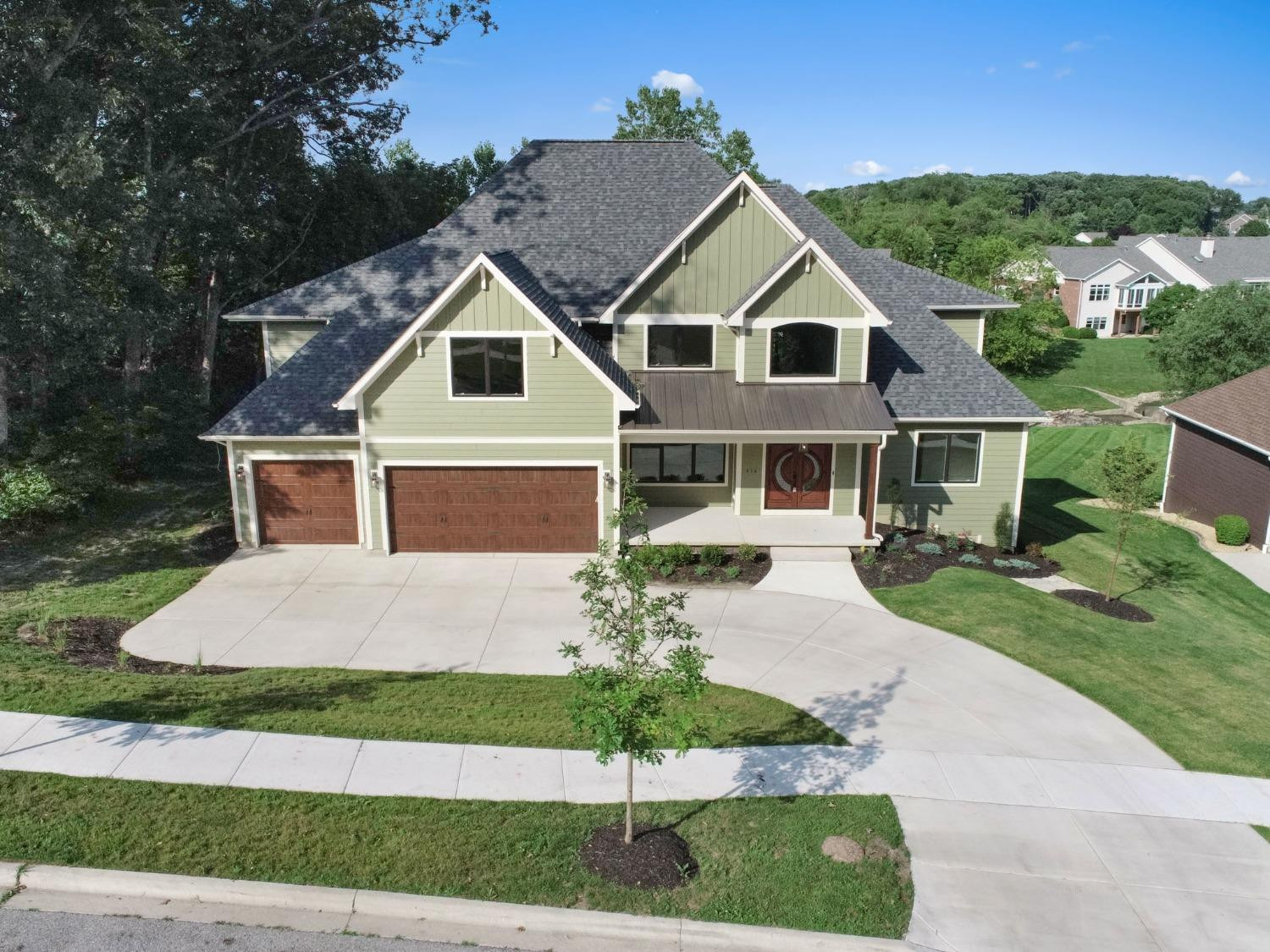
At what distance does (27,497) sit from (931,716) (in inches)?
749

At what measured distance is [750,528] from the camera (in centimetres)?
2131

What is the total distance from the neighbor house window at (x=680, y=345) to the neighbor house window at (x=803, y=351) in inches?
62.2

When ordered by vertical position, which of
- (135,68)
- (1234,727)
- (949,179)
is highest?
(949,179)

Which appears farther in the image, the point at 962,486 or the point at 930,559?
the point at 962,486

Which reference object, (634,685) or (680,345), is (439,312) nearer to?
(680,345)

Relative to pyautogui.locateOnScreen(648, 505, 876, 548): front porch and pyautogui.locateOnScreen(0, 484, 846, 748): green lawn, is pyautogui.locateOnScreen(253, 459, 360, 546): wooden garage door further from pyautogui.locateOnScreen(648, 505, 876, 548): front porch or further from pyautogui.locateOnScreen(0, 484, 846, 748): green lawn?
pyautogui.locateOnScreen(648, 505, 876, 548): front porch

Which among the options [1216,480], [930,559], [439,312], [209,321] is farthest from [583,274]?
[1216,480]

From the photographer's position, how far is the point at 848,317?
20.9 metres

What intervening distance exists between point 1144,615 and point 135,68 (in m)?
28.0

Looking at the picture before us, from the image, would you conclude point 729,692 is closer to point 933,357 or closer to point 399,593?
point 399,593

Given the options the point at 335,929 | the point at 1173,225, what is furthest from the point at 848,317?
the point at 1173,225

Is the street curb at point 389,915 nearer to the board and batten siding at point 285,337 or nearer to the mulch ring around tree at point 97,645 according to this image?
the mulch ring around tree at point 97,645

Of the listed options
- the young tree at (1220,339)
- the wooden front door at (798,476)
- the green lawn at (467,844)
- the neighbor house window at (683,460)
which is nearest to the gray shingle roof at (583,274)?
the wooden front door at (798,476)

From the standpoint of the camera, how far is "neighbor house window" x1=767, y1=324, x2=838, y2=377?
2128 cm
